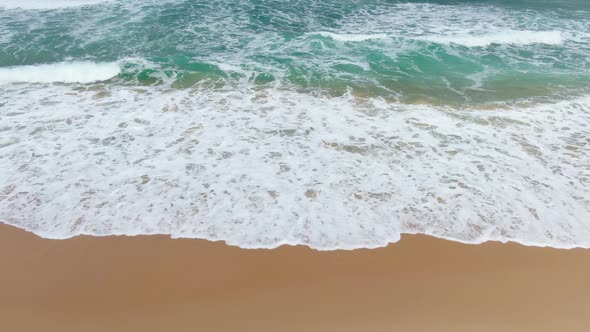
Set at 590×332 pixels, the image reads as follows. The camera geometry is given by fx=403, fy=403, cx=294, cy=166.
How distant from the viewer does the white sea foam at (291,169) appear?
165 inches

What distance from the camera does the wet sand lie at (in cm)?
316

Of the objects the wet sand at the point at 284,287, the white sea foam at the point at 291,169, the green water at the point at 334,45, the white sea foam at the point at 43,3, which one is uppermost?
the white sea foam at the point at 43,3

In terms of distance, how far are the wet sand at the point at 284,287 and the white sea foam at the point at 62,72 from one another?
4.78 m

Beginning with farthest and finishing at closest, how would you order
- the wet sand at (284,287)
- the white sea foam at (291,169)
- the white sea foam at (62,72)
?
1. the white sea foam at (62,72)
2. the white sea foam at (291,169)
3. the wet sand at (284,287)

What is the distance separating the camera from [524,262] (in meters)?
3.71

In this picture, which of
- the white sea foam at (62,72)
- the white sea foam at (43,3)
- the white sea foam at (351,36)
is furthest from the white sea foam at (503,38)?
the white sea foam at (43,3)

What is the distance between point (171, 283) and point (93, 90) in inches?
209

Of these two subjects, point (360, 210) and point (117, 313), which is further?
point (360, 210)

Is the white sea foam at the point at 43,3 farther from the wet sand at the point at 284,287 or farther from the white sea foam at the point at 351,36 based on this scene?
the wet sand at the point at 284,287

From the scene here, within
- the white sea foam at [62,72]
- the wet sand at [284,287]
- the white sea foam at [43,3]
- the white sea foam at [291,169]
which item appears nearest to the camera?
the wet sand at [284,287]

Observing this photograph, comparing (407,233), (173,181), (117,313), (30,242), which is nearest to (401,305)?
(407,233)

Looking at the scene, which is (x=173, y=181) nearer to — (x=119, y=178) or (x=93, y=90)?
(x=119, y=178)

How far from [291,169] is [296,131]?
1036 millimetres

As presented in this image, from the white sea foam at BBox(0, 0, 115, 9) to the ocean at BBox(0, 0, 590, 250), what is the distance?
1922 millimetres
